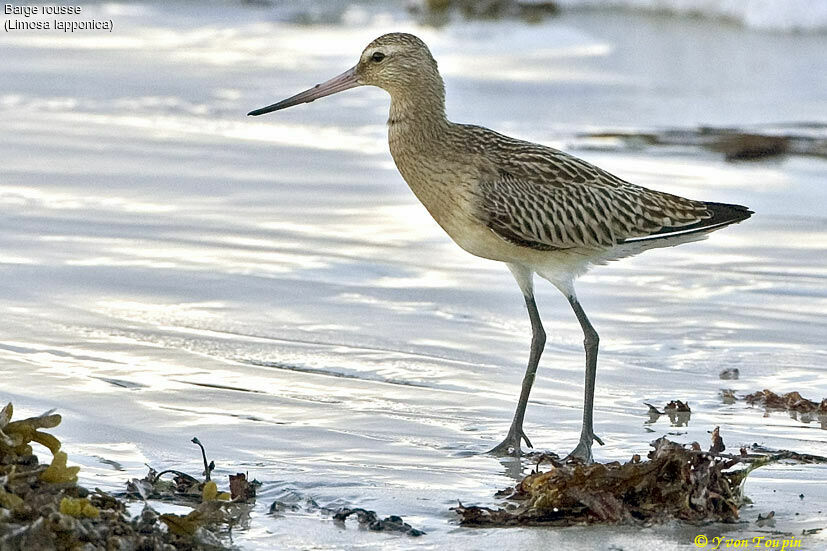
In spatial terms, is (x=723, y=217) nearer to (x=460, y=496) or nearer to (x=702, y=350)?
(x=702, y=350)

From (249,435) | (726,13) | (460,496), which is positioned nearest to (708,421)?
(460,496)

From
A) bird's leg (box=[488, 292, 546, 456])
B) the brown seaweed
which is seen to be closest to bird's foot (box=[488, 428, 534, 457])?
bird's leg (box=[488, 292, 546, 456])

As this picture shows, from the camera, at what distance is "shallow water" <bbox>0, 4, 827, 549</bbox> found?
5.57 m

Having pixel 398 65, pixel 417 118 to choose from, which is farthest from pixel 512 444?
pixel 398 65

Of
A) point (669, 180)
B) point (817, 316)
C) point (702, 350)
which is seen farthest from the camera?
point (669, 180)

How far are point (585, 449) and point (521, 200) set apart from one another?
Result: 1278 millimetres

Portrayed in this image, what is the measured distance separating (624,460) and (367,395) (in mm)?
1231

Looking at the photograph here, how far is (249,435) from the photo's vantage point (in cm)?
580

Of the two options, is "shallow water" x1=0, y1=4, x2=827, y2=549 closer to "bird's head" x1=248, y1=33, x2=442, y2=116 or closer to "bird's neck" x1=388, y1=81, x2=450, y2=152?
"bird's neck" x1=388, y1=81, x2=450, y2=152

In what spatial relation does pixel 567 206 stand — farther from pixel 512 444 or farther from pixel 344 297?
pixel 344 297

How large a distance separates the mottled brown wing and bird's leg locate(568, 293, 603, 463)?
1.00ft

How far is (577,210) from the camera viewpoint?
6.72 meters

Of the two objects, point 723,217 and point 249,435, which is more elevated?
point 723,217

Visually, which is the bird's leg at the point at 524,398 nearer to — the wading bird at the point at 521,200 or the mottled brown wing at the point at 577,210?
Answer: the wading bird at the point at 521,200
